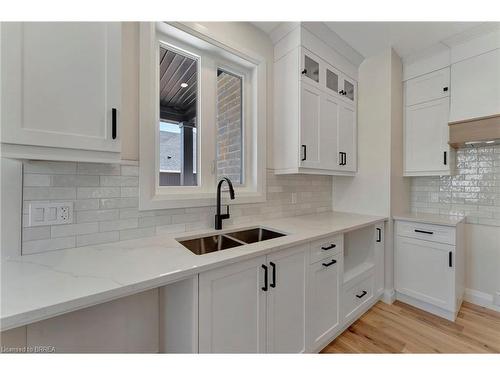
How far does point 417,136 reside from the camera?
7.69ft

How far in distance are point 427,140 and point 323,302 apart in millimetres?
1997

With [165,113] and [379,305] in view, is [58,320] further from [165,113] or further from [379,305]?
[379,305]

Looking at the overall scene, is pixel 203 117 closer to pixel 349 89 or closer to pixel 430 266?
pixel 349 89

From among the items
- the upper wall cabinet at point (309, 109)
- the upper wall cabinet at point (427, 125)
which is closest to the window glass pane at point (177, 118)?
the upper wall cabinet at point (309, 109)

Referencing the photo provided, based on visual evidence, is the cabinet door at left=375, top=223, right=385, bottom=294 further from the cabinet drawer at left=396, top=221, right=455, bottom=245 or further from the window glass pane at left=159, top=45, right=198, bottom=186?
the window glass pane at left=159, top=45, right=198, bottom=186

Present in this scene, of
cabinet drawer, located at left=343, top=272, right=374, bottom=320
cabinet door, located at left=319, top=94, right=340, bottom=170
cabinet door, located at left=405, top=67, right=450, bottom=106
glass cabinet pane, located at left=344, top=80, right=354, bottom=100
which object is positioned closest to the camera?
cabinet drawer, located at left=343, top=272, right=374, bottom=320

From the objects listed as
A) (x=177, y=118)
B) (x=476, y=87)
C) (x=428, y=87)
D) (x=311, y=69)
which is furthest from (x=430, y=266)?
(x=177, y=118)

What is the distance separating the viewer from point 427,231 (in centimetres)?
202

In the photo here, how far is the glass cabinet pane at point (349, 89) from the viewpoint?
230 centimetres

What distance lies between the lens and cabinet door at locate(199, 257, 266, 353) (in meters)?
0.98

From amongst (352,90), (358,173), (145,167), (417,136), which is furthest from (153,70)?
(417,136)

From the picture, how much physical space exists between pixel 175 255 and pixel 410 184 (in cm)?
275

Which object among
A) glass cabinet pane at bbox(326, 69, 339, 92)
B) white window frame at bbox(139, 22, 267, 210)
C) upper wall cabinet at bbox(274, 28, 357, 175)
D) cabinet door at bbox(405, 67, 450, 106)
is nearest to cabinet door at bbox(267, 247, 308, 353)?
white window frame at bbox(139, 22, 267, 210)

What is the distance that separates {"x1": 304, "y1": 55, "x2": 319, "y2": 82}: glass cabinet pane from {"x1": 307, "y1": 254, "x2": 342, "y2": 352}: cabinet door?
4.96 ft
